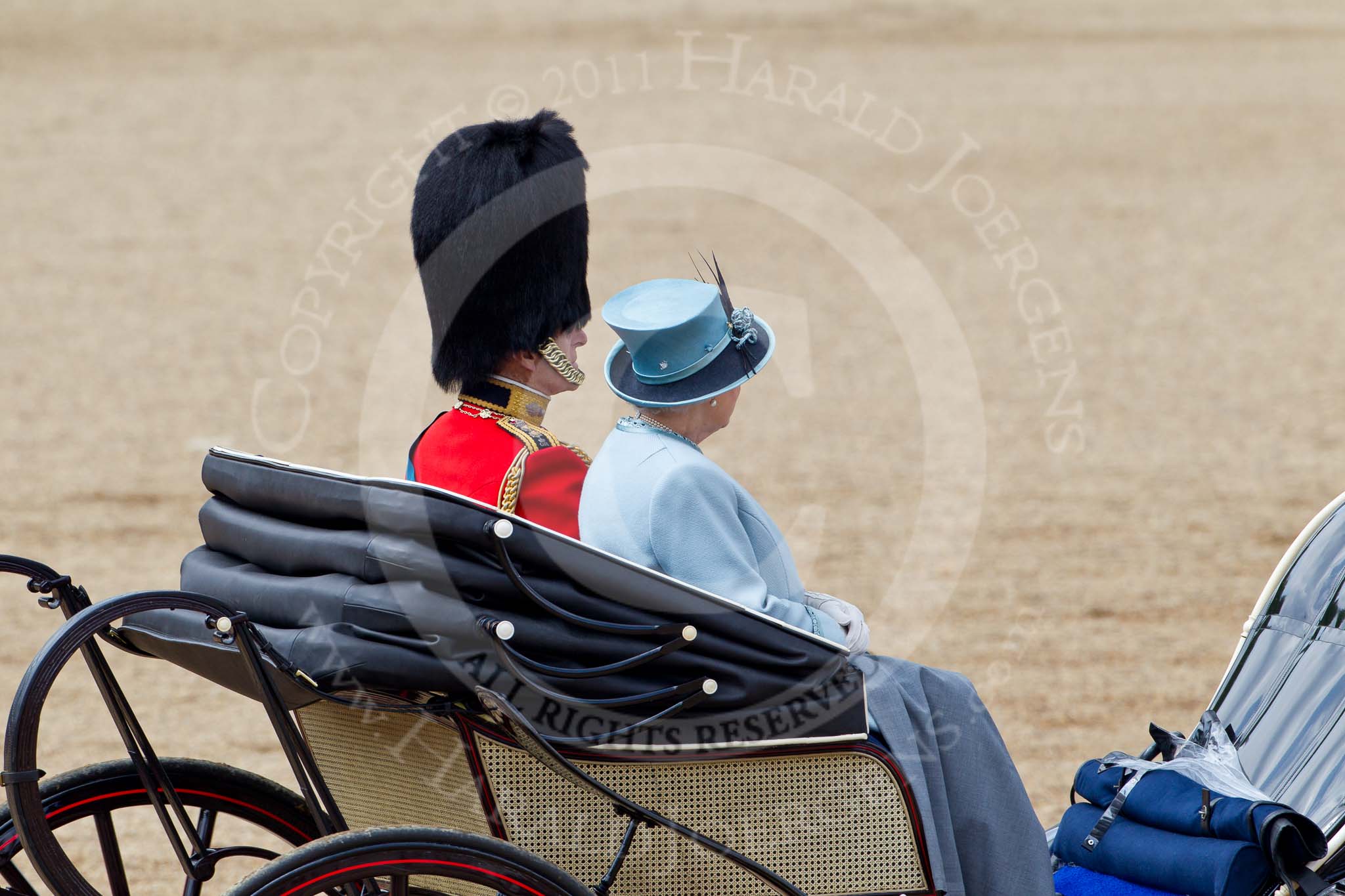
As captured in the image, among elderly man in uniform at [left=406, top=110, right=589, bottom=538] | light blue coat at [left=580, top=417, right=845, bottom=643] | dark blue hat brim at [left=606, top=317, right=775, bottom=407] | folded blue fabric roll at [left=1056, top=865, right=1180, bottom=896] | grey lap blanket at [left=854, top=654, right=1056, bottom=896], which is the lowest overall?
folded blue fabric roll at [left=1056, top=865, right=1180, bottom=896]

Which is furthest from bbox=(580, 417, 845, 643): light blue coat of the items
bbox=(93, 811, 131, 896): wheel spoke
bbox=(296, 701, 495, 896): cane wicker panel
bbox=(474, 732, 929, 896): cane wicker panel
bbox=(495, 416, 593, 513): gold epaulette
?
bbox=(93, 811, 131, 896): wheel spoke

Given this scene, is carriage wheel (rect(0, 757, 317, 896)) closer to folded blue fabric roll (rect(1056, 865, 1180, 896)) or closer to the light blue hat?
the light blue hat

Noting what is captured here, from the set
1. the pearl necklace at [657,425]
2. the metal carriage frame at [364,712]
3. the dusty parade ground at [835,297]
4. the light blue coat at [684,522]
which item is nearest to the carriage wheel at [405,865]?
the metal carriage frame at [364,712]

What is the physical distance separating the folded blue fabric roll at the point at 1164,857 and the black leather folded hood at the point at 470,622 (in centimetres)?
75

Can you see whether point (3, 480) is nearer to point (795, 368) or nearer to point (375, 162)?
point (795, 368)

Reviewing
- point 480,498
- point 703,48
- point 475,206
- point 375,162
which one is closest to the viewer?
point 480,498

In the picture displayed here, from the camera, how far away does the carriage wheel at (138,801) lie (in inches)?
93.4

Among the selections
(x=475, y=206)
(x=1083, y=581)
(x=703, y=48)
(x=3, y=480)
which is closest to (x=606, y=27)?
(x=703, y=48)

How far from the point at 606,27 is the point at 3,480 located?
16.5 meters

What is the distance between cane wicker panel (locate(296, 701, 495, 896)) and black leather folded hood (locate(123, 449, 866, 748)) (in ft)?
0.48

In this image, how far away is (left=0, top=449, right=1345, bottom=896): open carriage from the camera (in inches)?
75.9

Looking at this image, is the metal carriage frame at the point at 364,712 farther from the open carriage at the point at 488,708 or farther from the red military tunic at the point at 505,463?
the red military tunic at the point at 505,463

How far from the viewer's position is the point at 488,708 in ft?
6.62

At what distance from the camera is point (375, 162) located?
1491 centimetres
